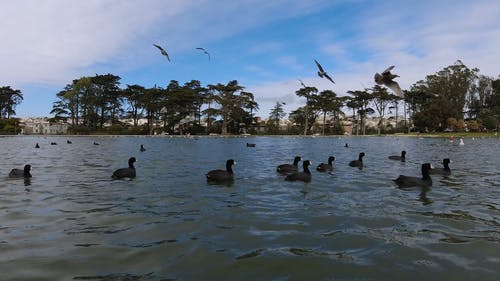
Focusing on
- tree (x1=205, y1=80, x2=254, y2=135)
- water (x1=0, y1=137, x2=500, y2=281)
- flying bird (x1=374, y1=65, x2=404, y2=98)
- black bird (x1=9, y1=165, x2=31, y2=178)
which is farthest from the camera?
tree (x1=205, y1=80, x2=254, y2=135)

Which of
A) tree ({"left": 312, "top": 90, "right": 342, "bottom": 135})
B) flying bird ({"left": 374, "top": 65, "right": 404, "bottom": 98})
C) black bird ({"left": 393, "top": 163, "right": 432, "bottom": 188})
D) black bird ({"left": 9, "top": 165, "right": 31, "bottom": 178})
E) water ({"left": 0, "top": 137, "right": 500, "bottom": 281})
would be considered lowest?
water ({"left": 0, "top": 137, "right": 500, "bottom": 281})

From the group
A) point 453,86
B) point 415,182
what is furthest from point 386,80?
point 453,86

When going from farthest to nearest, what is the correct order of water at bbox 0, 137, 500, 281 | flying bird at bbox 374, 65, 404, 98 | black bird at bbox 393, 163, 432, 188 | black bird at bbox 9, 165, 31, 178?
black bird at bbox 9, 165, 31, 178 < black bird at bbox 393, 163, 432, 188 < flying bird at bbox 374, 65, 404, 98 < water at bbox 0, 137, 500, 281

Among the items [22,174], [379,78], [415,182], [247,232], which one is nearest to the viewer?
[247,232]

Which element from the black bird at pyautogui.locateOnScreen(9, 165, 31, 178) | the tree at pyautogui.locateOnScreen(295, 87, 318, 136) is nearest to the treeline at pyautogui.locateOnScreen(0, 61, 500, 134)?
the tree at pyautogui.locateOnScreen(295, 87, 318, 136)

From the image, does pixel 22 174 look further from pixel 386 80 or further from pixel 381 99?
pixel 381 99

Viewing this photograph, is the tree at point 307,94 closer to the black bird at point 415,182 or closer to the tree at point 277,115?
the tree at point 277,115

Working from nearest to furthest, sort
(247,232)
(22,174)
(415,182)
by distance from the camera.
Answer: (247,232)
(415,182)
(22,174)

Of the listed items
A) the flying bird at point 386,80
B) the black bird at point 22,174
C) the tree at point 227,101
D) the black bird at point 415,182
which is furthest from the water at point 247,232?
the tree at point 227,101

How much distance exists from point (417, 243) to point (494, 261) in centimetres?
119

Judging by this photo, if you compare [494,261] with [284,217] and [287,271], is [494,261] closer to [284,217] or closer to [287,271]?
[287,271]

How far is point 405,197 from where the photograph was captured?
11727mm

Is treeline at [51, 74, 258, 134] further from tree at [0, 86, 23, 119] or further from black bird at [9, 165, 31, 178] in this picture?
black bird at [9, 165, 31, 178]

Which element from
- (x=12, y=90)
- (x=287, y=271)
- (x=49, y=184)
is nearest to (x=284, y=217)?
(x=287, y=271)
